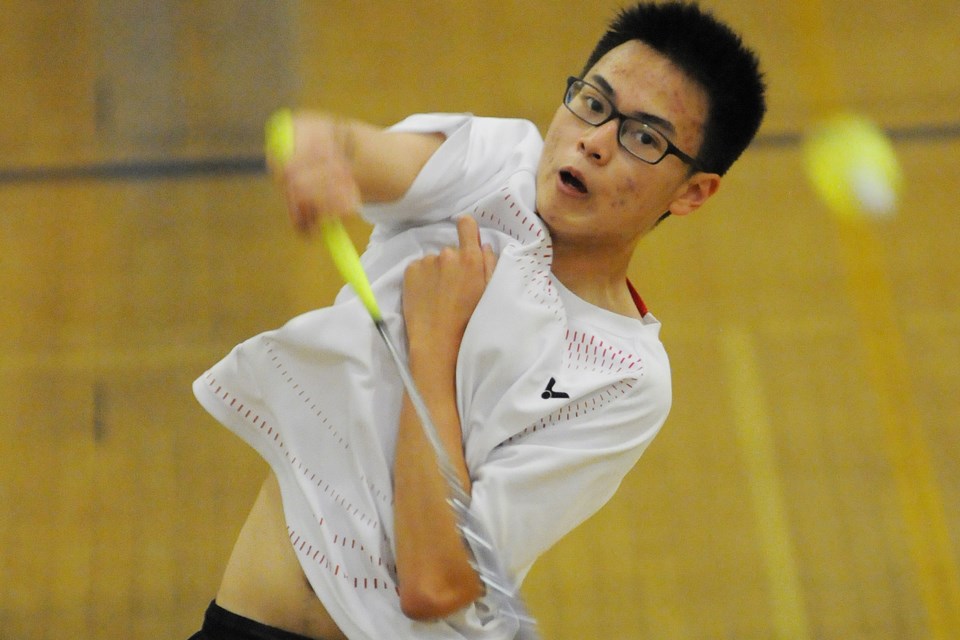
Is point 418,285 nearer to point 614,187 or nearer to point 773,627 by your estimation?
point 614,187

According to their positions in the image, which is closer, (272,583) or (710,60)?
(272,583)

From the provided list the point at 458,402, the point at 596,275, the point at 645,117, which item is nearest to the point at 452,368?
the point at 458,402

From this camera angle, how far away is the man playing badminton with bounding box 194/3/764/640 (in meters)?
0.97

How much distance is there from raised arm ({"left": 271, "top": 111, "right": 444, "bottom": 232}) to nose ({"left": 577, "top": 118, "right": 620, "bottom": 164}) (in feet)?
0.57

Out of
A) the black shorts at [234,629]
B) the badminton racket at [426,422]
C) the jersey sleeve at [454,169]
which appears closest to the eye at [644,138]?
the jersey sleeve at [454,169]

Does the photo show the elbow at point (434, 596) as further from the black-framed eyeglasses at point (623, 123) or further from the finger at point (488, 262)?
the black-framed eyeglasses at point (623, 123)

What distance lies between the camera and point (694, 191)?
1271 millimetres

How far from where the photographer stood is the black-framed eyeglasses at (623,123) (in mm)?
1148

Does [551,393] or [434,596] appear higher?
[551,393]

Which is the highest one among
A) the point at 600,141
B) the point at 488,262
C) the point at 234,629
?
the point at 600,141

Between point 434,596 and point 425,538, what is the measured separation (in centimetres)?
5

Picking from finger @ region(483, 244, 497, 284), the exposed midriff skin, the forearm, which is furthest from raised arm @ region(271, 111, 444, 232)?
the exposed midriff skin

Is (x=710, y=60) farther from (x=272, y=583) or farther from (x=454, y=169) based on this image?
(x=272, y=583)

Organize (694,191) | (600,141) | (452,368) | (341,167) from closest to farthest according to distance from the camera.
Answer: (341,167) → (452,368) → (600,141) → (694,191)
